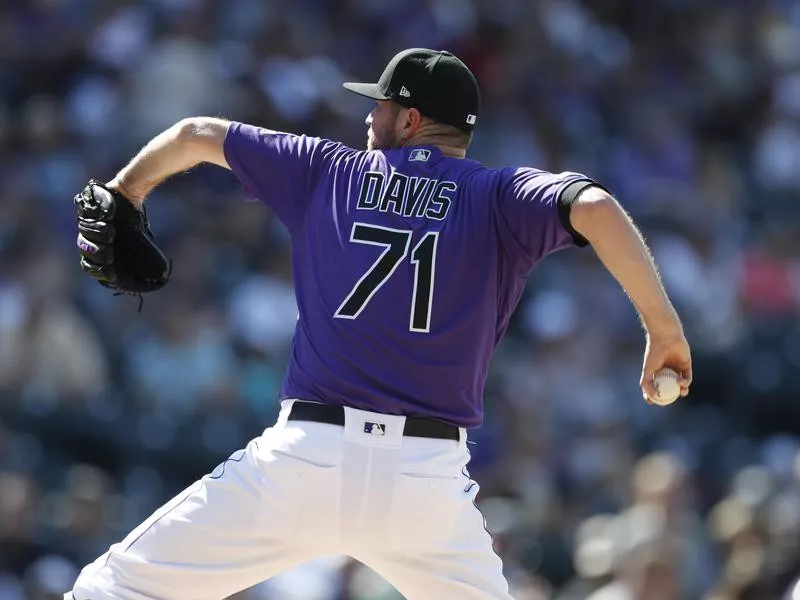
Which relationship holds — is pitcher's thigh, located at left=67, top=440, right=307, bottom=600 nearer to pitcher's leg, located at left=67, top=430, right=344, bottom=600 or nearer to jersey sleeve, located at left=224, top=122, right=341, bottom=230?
pitcher's leg, located at left=67, top=430, right=344, bottom=600

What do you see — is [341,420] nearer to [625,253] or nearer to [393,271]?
[393,271]

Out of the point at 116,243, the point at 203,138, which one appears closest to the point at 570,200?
the point at 203,138

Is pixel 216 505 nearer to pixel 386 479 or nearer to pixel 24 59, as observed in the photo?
pixel 386 479

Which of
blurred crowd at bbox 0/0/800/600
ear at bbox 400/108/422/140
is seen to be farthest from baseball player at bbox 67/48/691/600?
blurred crowd at bbox 0/0/800/600

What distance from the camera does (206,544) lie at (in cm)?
413

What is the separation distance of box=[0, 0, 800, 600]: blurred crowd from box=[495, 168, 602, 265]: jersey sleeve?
332cm

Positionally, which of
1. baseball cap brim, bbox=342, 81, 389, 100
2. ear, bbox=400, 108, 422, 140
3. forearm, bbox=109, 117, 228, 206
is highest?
baseball cap brim, bbox=342, 81, 389, 100

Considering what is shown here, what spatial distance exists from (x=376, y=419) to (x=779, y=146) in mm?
9378

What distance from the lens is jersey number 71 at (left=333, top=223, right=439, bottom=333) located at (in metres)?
4.23

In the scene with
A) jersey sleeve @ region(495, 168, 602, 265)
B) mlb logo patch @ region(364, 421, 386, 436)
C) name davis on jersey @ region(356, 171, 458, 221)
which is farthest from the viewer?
name davis on jersey @ region(356, 171, 458, 221)

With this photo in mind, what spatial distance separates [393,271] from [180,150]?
826 mm

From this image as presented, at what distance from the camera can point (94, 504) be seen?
8062 mm

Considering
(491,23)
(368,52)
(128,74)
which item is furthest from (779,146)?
(128,74)

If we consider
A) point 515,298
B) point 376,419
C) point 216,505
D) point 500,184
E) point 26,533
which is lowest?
point 26,533
